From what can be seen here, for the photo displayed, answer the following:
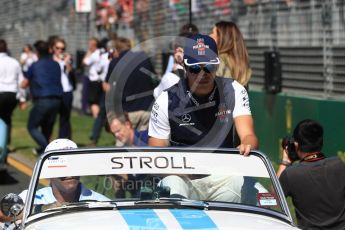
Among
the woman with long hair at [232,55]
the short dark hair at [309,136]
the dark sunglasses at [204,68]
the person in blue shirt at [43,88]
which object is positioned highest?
the dark sunglasses at [204,68]

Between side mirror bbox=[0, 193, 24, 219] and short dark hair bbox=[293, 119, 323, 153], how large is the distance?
218 cm

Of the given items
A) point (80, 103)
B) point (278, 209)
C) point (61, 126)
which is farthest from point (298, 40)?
point (80, 103)

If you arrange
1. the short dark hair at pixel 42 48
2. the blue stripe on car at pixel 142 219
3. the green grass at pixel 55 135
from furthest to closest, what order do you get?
the green grass at pixel 55 135 → the short dark hair at pixel 42 48 → the blue stripe on car at pixel 142 219

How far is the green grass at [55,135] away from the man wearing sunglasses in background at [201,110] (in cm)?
952

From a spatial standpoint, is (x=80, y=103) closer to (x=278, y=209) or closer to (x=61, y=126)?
(x=61, y=126)

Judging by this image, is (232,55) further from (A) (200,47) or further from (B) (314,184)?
(B) (314,184)

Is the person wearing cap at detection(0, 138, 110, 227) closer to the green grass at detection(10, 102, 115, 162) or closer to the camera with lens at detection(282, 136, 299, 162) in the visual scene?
the camera with lens at detection(282, 136, 299, 162)

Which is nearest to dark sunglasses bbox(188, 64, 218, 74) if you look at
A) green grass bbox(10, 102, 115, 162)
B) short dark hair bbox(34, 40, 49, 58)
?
short dark hair bbox(34, 40, 49, 58)

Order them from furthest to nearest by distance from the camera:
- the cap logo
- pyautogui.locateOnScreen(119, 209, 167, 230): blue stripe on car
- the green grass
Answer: the green grass, the cap logo, pyautogui.locateOnScreen(119, 209, 167, 230): blue stripe on car

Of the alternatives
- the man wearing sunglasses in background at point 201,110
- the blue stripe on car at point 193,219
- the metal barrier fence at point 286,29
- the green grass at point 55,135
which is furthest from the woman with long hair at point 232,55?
the green grass at point 55,135

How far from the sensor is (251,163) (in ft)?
21.2

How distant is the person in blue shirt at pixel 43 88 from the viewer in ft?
53.0

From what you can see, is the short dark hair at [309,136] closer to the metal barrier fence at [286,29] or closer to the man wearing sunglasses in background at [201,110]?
the man wearing sunglasses in background at [201,110]

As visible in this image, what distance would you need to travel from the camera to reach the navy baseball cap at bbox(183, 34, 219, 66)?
716 cm
